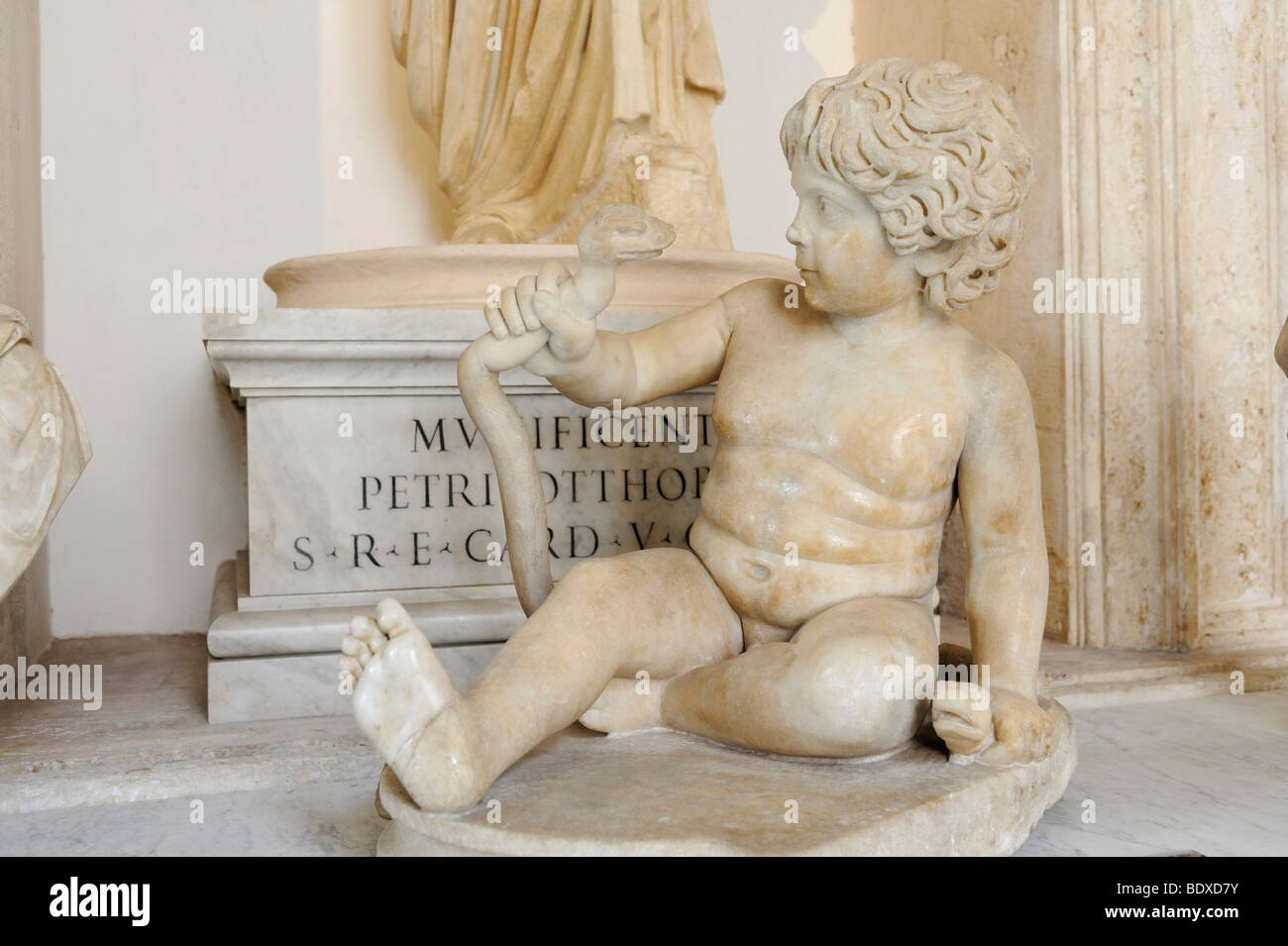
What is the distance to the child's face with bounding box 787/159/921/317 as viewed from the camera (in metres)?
1.78

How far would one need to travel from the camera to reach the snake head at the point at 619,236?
171cm

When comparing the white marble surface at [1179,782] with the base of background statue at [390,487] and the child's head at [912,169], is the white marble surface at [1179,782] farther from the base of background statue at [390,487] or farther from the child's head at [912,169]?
the base of background statue at [390,487]

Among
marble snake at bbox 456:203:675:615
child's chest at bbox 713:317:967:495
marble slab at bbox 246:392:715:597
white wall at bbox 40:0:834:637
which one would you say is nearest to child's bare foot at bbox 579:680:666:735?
marble snake at bbox 456:203:675:615

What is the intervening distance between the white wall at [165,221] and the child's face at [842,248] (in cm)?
250

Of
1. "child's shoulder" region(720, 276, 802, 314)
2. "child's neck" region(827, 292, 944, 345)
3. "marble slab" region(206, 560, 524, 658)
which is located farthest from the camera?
"marble slab" region(206, 560, 524, 658)

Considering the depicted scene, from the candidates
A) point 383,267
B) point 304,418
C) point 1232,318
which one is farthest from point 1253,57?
point 304,418

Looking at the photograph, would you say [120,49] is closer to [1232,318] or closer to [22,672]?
[22,672]

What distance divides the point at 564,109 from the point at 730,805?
2.32 meters

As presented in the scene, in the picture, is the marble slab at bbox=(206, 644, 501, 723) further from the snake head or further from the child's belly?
the snake head

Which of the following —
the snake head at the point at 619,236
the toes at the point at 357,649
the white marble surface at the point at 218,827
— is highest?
the snake head at the point at 619,236

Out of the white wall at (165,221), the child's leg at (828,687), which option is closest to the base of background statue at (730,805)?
the child's leg at (828,687)

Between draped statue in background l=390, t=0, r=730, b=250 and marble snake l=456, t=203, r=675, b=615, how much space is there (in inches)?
56.2

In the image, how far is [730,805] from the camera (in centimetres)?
157

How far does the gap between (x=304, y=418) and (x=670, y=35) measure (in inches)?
59.1
